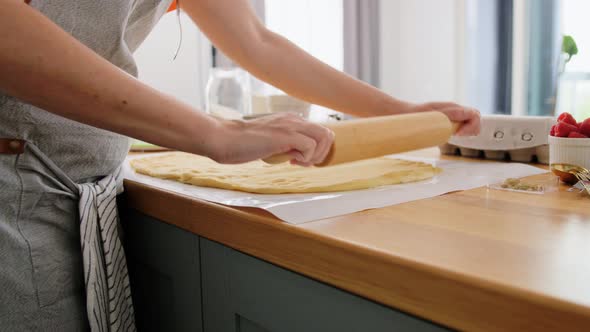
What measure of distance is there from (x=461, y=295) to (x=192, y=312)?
1.53ft

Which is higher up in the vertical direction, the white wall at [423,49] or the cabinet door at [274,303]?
the white wall at [423,49]

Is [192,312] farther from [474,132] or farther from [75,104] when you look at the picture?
[474,132]

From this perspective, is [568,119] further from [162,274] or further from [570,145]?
[162,274]

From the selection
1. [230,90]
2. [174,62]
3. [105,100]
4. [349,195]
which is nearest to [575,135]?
[349,195]

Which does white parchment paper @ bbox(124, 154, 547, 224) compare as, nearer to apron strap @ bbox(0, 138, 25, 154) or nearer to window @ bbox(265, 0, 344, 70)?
apron strap @ bbox(0, 138, 25, 154)

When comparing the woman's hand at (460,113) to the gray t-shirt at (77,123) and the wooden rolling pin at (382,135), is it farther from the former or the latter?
the gray t-shirt at (77,123)

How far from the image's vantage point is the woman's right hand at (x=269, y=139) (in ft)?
1.93

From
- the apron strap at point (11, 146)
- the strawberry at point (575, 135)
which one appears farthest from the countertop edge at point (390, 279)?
the strawberry at point (575, 135)

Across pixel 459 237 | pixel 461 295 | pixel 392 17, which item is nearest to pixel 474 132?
pixel 459 237

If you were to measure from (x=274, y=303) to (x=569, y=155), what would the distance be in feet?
1.58

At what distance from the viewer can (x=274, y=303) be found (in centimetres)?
58

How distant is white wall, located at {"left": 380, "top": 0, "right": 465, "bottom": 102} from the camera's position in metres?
3.81

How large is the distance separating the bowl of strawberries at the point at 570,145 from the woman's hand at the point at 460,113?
0.16 m

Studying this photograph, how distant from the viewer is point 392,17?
164 inches
